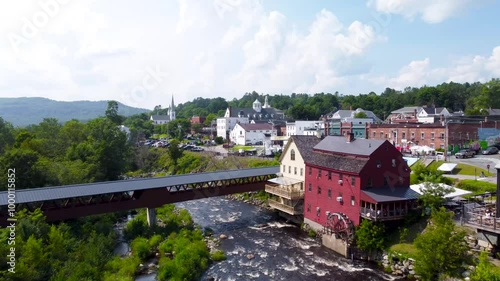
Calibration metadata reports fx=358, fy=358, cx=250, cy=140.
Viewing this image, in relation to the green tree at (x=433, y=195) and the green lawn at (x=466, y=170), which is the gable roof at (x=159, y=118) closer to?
the green lawn at (x=466, y=170)

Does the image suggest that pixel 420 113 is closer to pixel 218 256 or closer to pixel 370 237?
pixel 370 237

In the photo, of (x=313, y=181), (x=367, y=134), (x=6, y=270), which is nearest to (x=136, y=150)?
(x=367, y=134)

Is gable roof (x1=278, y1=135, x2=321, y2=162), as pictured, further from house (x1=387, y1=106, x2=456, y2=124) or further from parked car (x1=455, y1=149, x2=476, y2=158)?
house (x1=387, y1=106, x2=456, y2=124)

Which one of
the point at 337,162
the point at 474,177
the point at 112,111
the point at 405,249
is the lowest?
the point at 405,249

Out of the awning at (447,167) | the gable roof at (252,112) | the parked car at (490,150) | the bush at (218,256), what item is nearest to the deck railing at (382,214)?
the bush at (218,256)

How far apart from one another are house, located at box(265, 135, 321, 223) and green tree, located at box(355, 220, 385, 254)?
1002 cm

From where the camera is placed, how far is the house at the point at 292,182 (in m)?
38.7

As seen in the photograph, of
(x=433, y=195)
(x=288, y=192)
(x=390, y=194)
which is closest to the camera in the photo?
(x=433, y=195)

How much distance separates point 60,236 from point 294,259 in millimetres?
17920

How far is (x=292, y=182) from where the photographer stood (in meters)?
41.3

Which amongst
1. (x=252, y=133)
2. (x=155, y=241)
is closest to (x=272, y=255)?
(x=155, y=241)

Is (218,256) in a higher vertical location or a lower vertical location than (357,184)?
lower

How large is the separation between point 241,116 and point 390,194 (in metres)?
101

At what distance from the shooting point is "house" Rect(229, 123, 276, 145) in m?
97.8
